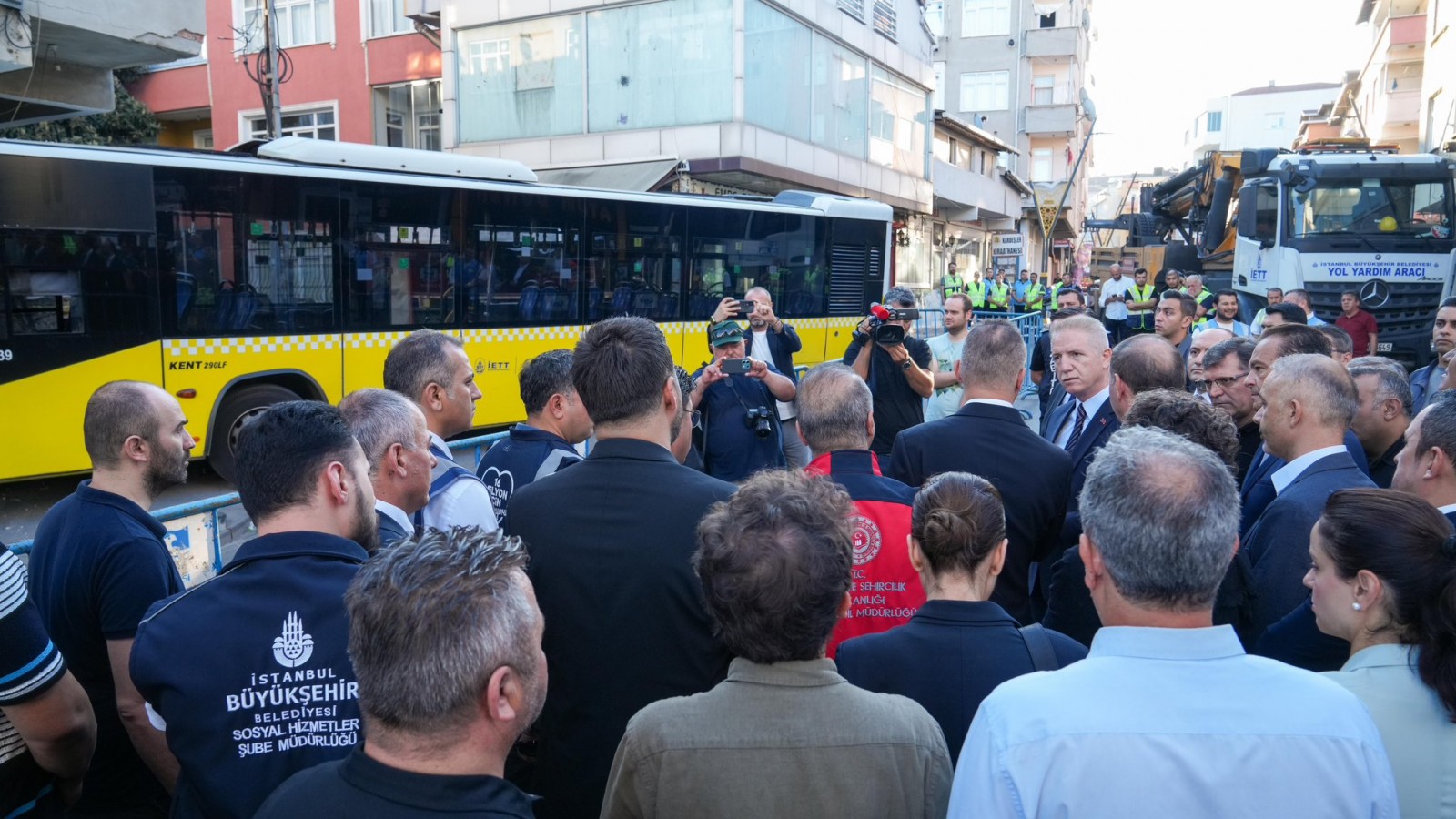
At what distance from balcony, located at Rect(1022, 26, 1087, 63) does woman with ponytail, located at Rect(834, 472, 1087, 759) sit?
51315 millimetres

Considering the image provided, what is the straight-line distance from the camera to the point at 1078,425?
4.98 metres

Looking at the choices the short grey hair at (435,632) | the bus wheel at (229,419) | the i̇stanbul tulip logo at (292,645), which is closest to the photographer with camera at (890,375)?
the i̇stanbul tulip logo at (292,645)

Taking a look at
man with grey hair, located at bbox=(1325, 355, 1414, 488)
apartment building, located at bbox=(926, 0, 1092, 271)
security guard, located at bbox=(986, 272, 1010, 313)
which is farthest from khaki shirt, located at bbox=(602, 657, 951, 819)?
apartment building, located at bbox=(926, 0, 1092, 271)

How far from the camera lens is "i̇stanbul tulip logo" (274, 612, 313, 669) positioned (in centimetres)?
214

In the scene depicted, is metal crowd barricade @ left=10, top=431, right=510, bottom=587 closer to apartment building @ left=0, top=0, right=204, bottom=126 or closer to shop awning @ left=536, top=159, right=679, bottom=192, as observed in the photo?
apartment building @ left=0, top=0, right=204, bottom=126

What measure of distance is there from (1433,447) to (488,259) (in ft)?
33.3

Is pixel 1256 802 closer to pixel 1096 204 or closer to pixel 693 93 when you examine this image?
pixel 693 93

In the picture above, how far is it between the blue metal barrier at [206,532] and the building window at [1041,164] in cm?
5190

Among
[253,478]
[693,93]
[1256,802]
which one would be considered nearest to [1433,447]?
[1256,802]

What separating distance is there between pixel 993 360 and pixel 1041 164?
52611 millimetres

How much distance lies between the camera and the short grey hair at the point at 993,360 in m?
3.91

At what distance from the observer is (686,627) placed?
8.23 feet

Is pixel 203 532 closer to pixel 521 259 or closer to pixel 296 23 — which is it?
pixel 521 259

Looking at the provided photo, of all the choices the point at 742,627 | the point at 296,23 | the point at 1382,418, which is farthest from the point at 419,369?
the point at 296,23
